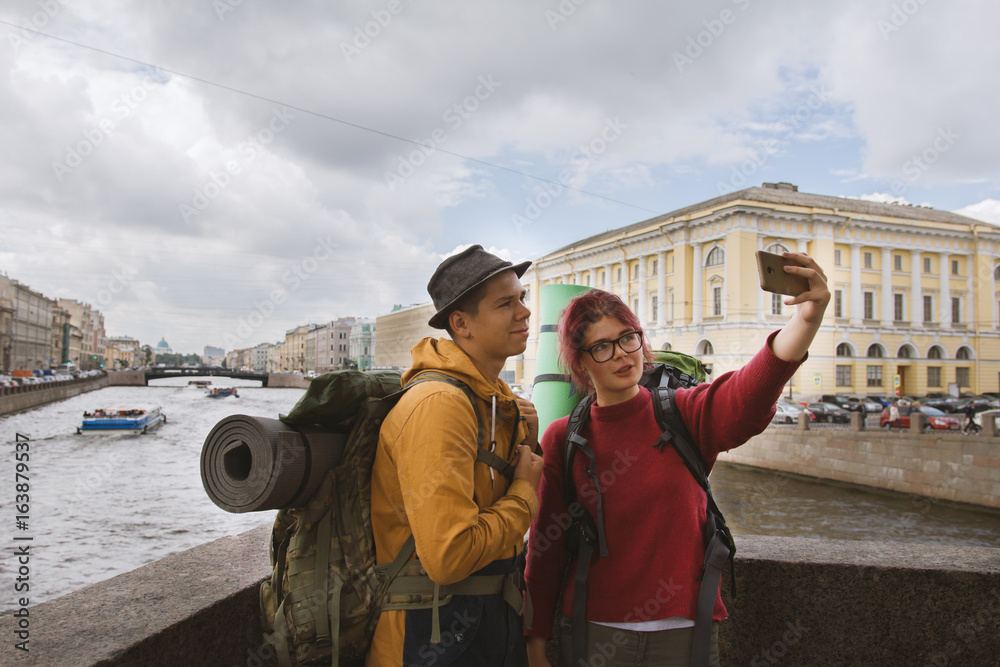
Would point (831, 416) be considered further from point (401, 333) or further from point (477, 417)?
point (401, 333)

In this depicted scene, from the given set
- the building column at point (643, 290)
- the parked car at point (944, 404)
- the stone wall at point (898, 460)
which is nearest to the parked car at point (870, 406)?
the parked car at point (944, 404)

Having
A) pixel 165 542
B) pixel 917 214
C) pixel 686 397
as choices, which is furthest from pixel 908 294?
pixel 686 397

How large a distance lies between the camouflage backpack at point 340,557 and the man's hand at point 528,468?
6 centimetres

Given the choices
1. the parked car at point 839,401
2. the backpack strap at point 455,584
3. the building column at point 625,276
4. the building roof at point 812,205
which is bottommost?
the parked car at point 839,401

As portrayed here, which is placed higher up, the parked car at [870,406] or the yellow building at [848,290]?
the yellow building at [848,290]

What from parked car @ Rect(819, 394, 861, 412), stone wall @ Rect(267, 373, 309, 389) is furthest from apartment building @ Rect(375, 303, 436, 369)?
parked car @ Rect(819, 394, 861, 412)

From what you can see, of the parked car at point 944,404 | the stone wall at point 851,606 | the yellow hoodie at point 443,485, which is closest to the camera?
the yellow hoodie at point 443,485

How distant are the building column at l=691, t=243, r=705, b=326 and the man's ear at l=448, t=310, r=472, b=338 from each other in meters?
36.8

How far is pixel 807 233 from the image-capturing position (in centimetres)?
3484

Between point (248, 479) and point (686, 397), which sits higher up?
point (686, 397)

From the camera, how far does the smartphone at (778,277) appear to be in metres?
1.29

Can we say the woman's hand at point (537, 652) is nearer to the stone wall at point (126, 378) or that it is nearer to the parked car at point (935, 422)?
the parked car at point (935, 422)

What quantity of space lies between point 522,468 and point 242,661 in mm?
976

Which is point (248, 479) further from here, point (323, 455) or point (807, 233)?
point (807, 233)
